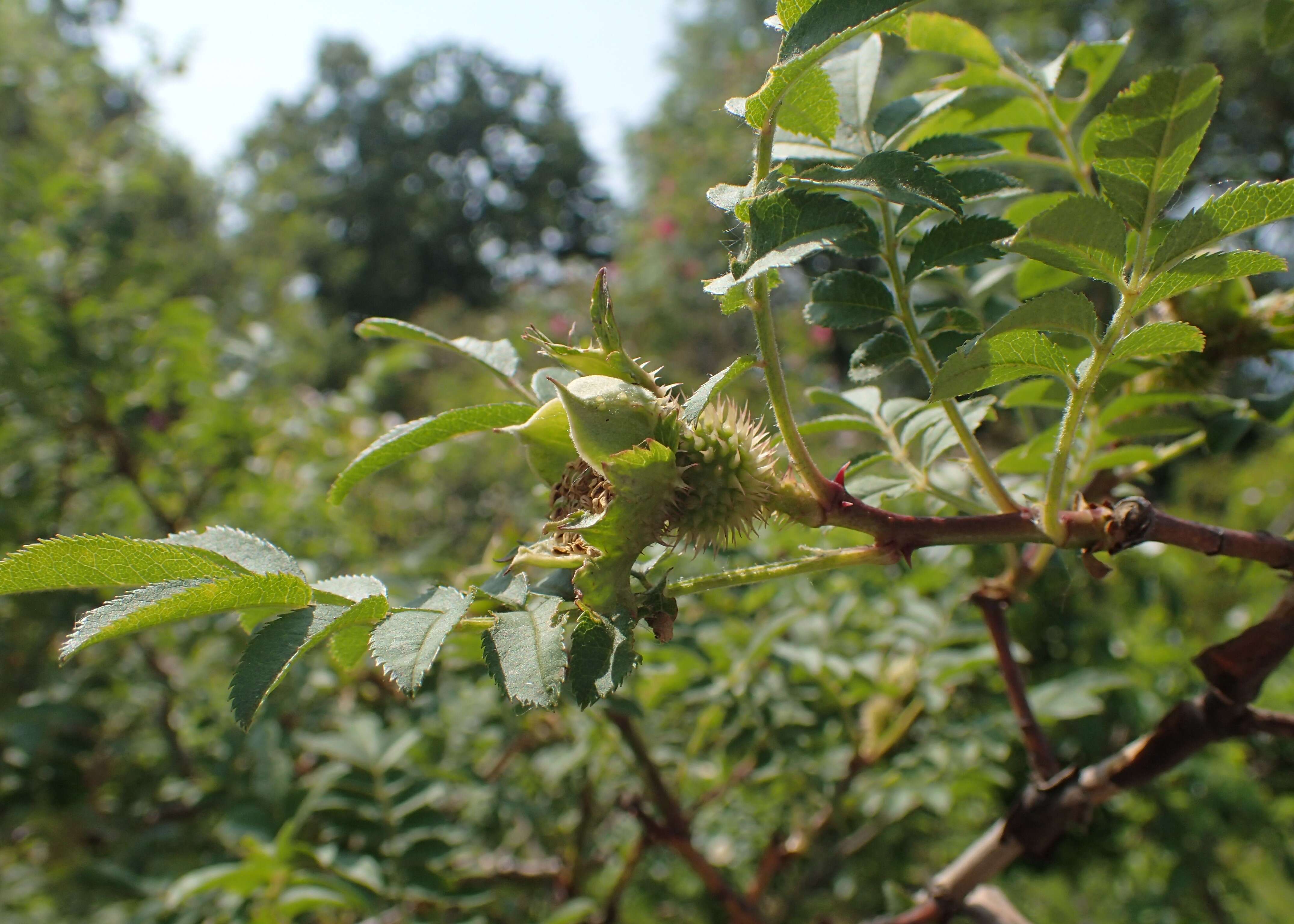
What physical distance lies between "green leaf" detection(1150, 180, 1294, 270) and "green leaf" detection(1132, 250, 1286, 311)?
0.01 meters

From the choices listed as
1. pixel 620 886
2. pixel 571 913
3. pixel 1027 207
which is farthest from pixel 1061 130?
pixel 620 886

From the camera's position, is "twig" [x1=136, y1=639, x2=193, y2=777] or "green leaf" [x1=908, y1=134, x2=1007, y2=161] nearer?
"green leaf" [x1=908, y1=134, x2=1007, y2=161]

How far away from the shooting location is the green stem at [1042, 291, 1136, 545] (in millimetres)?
675

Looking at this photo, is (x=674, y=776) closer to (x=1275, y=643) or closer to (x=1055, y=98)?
(x=1275, y=643)

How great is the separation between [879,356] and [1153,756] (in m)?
0.54

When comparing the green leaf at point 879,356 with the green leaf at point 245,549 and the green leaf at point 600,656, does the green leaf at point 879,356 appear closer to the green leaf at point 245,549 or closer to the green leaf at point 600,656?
the green leaf at point 600,656

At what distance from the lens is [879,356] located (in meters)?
0.83

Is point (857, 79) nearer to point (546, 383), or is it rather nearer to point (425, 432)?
point (546, 383)

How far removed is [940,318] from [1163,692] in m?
1.45

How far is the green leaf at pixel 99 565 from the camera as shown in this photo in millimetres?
600

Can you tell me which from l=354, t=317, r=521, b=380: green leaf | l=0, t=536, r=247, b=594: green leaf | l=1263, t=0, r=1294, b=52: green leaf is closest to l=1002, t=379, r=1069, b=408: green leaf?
l=1263, t=0, r=1294, b=52: green leaf

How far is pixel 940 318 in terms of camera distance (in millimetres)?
895

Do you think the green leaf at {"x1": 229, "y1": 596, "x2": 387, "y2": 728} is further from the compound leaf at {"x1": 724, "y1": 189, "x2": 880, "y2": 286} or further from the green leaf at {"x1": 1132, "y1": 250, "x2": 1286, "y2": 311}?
the green leaf at {"x1": 1132, "y1": 250, "x2": 1286, "y2": 311}

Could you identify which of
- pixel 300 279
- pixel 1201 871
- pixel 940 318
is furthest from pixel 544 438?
pixel 300 279
